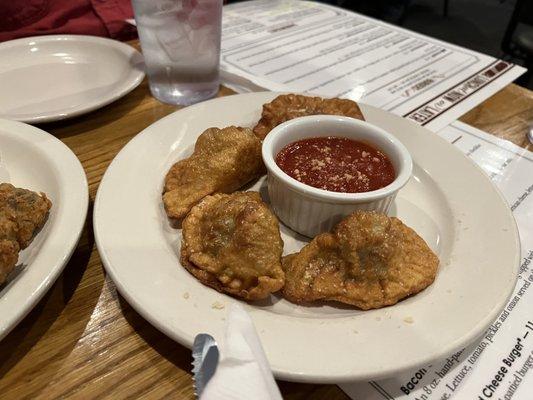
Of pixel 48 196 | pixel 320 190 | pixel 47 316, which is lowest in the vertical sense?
pixel 47 316

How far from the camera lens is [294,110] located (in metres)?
2.05

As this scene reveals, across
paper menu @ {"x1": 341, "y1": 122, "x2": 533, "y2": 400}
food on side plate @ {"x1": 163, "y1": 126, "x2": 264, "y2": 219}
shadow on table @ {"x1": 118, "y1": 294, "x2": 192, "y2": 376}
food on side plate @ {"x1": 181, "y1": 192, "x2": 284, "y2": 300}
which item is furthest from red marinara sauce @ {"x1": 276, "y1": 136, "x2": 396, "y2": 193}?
shadow on table @ {"x1": 118, "y1": 294, "x2": 192, "y2": 376}

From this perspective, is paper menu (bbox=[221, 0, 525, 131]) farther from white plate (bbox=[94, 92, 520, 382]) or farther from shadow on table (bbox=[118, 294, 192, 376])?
shadow on table (bbox=[118, 294, 192, 376])

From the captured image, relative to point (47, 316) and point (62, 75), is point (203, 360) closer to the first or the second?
point (47, 316)

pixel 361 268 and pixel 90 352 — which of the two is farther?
pixel 361 268

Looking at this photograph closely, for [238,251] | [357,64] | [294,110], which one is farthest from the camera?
[357,64]

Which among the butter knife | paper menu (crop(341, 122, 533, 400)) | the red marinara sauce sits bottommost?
paper menu (crop(341, 122, 533, 400))

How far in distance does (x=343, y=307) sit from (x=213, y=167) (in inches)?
29.5

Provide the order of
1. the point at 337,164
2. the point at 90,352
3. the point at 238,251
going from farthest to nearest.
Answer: the point at 337,164 → the point at 238,251 → the point at 90,352

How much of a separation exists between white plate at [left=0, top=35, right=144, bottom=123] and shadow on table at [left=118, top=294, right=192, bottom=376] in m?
1.16

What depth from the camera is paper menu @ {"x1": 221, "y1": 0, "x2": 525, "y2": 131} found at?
270 cm

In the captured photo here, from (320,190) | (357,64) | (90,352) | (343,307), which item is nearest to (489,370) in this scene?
(343,307)

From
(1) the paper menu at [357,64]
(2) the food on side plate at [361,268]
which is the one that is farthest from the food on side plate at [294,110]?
(2) the food on side plate at [361,268]

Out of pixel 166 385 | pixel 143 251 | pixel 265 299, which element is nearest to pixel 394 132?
pixel 265 299
